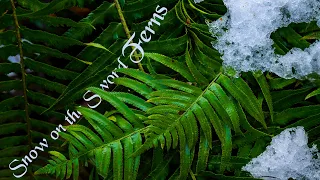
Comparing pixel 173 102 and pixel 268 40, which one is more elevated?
pixel 268 40

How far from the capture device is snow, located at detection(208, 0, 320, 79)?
97 cm

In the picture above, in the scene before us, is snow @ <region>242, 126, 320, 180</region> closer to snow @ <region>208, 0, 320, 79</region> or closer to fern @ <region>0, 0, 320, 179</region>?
fern @ <region>0, 0, 320, 179</region>

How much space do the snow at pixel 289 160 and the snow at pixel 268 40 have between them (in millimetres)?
141

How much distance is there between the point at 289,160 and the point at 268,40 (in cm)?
27

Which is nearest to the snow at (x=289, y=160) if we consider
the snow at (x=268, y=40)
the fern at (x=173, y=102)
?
the fern at (x=173, y=102)

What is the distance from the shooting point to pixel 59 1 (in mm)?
1099

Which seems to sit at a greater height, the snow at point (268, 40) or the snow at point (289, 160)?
the snow at point (268, 40)

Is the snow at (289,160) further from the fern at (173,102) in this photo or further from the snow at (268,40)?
the snow at (268,40)

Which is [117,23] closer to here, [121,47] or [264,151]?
[121,47]

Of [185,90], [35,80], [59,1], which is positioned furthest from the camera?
[35,80]

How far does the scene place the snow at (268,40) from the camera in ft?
3.20

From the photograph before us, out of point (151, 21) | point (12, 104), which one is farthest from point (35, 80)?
point (151, 21)

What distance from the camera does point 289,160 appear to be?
38.6 inches

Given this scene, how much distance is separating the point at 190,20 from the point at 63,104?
395 mm
